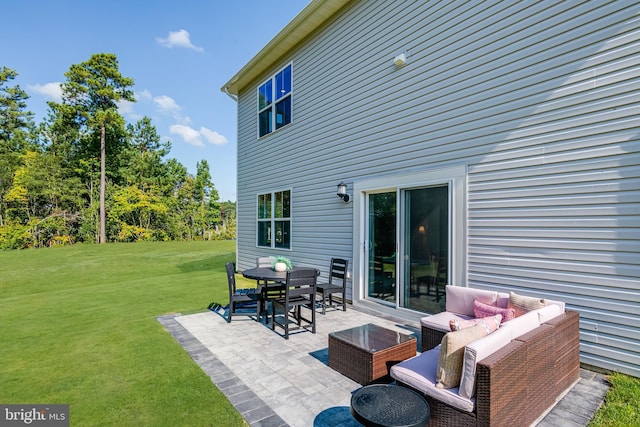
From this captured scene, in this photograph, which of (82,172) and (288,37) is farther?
(82,172)

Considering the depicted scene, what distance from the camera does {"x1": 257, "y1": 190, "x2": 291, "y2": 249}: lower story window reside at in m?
8.34

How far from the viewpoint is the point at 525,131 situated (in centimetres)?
376

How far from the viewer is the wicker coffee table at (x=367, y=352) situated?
9.68ft

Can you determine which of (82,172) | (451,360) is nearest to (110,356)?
(451,360)

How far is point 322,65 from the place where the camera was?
7062 mm

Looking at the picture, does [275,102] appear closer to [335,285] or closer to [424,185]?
[335,285]

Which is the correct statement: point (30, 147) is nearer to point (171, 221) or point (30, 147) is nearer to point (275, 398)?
point (171, 221)

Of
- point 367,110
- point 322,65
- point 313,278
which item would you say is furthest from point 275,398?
point 322,65

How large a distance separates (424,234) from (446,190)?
755 millimetres

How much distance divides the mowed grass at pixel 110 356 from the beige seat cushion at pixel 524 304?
2.80 m

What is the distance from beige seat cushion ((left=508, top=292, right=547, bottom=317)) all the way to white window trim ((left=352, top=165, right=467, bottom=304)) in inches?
40.7
